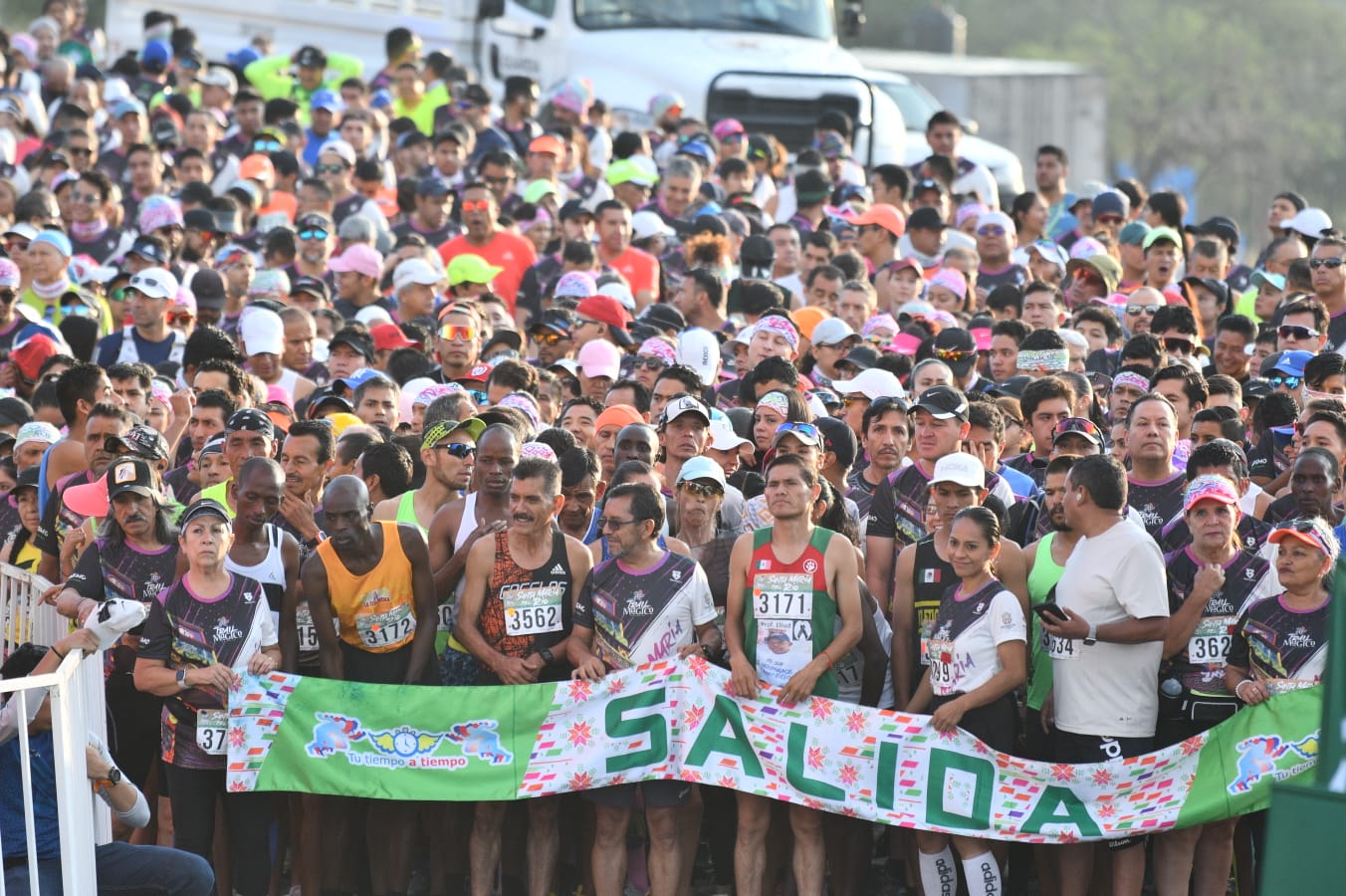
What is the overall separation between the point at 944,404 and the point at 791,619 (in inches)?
52.9

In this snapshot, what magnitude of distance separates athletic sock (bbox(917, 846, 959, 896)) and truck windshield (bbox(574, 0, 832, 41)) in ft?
47.6

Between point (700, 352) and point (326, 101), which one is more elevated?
point (326, 101)

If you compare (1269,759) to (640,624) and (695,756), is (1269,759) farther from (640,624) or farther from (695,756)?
(640,624)

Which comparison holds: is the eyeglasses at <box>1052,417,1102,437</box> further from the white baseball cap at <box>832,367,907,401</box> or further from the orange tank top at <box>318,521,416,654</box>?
the orange tank top at <box>318,521,416,654</box>

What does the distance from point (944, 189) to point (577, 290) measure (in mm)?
4896

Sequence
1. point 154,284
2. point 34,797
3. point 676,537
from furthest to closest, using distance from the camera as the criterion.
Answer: point 154,284
point 676,537
point 34,797

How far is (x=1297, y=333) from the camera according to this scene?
36.2 ft

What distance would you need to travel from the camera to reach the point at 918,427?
891cm

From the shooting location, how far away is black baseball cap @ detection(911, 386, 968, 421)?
888cm

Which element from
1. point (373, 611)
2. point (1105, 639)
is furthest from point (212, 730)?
point (1105, 639)

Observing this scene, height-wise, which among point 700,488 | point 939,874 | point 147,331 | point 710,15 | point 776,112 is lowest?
point 939,874

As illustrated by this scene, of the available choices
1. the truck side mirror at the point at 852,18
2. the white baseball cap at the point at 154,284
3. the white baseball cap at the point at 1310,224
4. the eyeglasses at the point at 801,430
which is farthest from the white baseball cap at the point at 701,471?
the truck side mirror at the point at 852,18

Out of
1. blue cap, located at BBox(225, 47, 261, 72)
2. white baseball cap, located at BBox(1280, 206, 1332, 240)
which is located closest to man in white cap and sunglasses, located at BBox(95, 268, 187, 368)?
white baseball cap, located at BBox(1280, 206, 1332, 240)

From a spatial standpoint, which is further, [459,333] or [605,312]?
[605,312]
